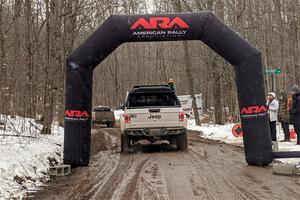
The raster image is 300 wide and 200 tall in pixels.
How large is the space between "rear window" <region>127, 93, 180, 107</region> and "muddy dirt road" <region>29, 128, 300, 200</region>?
301 cm

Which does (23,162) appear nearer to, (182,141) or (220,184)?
(220,184)

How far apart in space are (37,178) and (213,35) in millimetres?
5570

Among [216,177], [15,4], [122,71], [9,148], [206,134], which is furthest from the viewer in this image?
[122,71]

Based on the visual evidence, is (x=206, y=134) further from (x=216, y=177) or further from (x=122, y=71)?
(x=122, y=71)

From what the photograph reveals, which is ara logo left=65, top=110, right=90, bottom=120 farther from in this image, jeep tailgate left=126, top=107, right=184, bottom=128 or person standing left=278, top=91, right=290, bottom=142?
person standing left=278, top=91, right=290, bottom=142

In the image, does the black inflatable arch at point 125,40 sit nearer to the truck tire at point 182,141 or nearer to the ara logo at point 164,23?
the ara logo at point 164,23

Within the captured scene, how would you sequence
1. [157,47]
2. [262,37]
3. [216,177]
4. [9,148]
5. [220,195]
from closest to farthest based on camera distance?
1. [220,195]
2. [216,177]
3. [9,148]
4. [262,37]
5. [157,47]

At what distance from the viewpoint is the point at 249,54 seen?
9070 millimetres

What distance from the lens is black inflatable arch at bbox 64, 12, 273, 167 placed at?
923 cm

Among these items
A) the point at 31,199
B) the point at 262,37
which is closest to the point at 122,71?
the point at 262,37

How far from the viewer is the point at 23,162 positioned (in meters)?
8.04

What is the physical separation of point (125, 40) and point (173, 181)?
407 centimetres

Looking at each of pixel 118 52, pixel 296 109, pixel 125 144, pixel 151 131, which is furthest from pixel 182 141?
pixel 118 52

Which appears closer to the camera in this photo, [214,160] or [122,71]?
[214,160]
